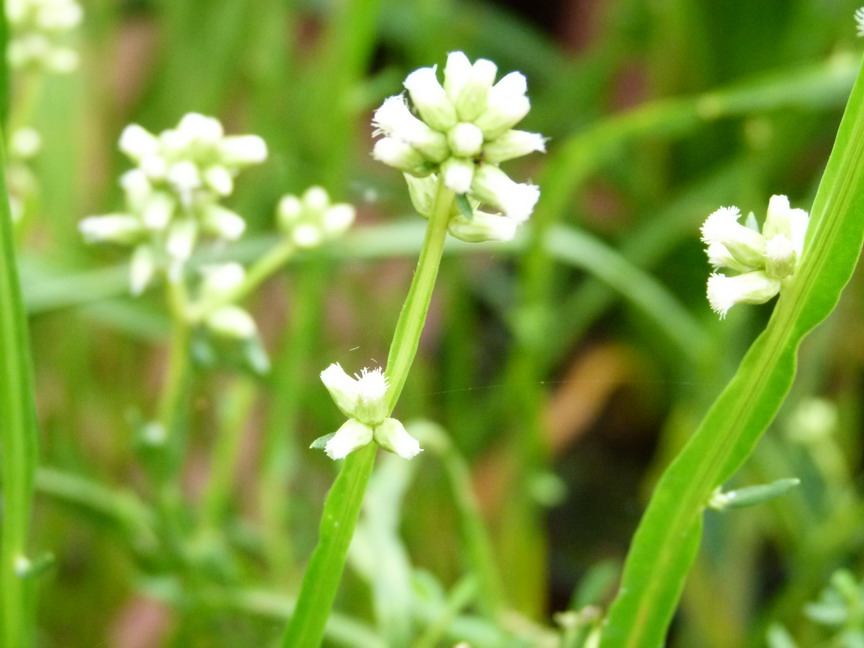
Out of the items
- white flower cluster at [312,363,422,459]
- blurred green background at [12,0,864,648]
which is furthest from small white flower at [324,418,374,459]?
blurred green background at [12,0,864,648]

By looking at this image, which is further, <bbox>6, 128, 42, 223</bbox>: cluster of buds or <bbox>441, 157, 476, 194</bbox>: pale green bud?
<bbox>6, 128, 42, 223</bbox>: cluster of buds

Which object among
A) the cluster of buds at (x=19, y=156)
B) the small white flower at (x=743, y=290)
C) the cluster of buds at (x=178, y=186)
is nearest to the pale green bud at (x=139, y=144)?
the cluster of buds at (x=178, y=186)

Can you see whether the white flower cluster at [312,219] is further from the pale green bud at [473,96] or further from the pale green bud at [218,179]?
the pale green bud at [473,96]

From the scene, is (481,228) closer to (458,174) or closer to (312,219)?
(458,174)

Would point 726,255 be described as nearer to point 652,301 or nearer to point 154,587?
point 154,587

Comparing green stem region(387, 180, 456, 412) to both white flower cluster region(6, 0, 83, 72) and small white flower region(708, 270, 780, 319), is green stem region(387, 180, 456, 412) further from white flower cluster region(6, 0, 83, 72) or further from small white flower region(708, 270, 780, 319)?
white flower cluster region(6, 0, 83, 72)

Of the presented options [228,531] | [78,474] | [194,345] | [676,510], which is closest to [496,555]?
[228,531]

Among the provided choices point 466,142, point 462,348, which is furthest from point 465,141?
point 462,348
